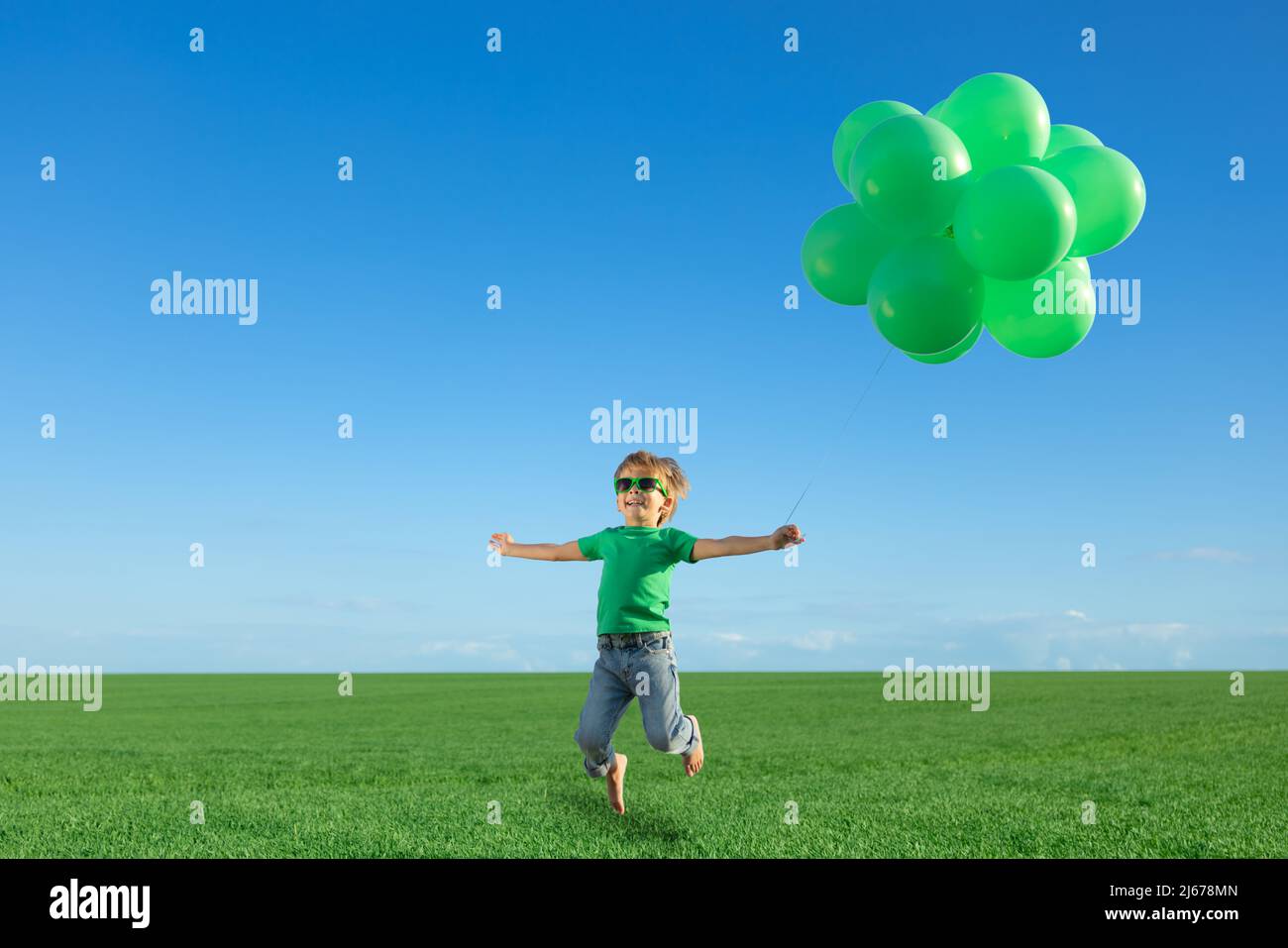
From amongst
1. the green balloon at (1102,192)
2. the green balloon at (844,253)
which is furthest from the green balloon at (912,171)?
the green balloon at (1102,192)

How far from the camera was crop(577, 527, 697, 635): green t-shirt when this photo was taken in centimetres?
622

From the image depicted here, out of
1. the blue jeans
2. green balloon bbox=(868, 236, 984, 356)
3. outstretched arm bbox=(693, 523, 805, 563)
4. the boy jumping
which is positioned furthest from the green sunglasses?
green balloon bbox=(868, 236, 984, 356)

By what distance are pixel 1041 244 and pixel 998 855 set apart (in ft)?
13.0

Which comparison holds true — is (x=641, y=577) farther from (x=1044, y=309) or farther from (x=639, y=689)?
(x=1044, y=309)

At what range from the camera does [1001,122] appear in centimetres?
700

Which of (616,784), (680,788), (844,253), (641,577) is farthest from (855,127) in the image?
(680,788)

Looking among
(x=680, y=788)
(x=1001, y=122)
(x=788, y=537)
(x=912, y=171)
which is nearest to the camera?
(x=788, y=537)

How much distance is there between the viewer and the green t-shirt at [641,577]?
6.22 m

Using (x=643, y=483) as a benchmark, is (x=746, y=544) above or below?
below

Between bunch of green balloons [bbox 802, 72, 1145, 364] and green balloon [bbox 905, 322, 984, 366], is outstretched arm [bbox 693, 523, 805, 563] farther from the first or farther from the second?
green balloon [bbox 905, 322, 984, 366]

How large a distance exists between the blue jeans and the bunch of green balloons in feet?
8.69

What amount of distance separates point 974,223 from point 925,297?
0.54 meters

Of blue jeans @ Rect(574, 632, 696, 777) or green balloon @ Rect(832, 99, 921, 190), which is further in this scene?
green balloon @ Rect(832, 99, 921, 190)

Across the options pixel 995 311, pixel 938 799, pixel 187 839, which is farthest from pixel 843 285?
pixel 187 839
